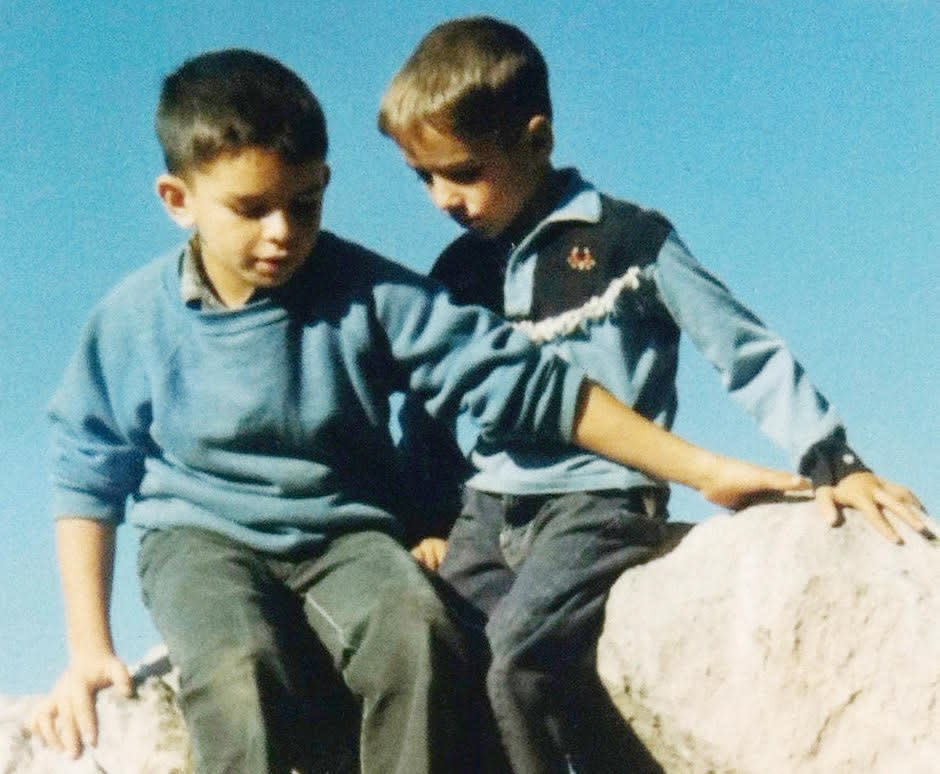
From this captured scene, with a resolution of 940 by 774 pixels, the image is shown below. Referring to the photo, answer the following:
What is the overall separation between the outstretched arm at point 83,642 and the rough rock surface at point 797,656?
1.52m

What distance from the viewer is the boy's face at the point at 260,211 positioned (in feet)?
12.4

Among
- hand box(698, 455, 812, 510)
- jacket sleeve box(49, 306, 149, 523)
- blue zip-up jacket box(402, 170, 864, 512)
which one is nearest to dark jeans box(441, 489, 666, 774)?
blue zip-up jacket box(402, 170, 864, 512)

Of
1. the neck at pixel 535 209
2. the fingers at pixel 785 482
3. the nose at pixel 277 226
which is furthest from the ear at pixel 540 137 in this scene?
the fingers at pixel 785 482

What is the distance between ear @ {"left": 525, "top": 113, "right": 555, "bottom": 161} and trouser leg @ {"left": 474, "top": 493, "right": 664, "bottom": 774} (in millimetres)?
1211

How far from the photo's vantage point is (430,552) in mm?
4141

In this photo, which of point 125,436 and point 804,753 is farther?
point 125,436

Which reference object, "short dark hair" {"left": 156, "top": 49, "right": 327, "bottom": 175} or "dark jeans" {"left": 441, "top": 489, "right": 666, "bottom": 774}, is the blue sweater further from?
"short dark hair" {"left": 156, "top": 49, "right": 327, "bottom": 175}

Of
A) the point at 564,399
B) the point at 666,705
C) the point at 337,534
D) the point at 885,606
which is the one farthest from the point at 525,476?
the point at 885,606

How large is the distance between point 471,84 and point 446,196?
37 centimetres

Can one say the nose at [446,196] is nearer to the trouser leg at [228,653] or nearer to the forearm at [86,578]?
the trouser leg at [228,653]

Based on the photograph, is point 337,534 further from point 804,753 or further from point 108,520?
point 804,753

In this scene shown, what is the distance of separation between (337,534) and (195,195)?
3.58 feet

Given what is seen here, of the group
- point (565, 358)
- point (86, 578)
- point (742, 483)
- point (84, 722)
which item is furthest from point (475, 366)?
point (84, 722)

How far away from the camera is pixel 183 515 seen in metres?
3.95
